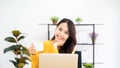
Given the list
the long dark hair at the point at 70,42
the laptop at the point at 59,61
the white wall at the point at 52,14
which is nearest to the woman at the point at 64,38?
the long dark hair at the point at 70,42

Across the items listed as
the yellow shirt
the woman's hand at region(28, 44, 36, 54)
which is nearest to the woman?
the yellow shirt

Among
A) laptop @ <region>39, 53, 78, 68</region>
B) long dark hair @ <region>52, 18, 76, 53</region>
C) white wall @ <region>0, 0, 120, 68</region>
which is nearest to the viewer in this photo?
laptop @ <region>39, 53, 78, 68</region>

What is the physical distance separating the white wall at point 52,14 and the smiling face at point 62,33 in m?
1.77

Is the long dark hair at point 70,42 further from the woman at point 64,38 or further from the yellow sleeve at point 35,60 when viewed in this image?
the yellow sleeve at point 35,60

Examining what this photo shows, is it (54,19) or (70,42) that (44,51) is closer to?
(70,42)

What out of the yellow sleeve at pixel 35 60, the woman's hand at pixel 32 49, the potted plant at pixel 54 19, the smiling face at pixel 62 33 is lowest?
the yellow sleeve at pixel 35 60

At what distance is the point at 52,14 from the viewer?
4418 mm

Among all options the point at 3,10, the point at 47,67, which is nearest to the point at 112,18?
the point at 3,10

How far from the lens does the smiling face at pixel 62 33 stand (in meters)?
2.58

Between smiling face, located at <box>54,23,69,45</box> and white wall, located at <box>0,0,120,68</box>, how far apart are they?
5.79 feet

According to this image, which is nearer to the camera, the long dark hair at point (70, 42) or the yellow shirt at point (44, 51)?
the yellow shirt at point (44, 51)

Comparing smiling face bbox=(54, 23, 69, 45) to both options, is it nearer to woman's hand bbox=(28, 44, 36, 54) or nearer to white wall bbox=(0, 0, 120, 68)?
woman's hand bbox=(28, 44, 36, 54)

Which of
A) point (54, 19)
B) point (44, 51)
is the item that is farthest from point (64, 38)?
point (54, 19)

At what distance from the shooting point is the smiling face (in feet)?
8.46
